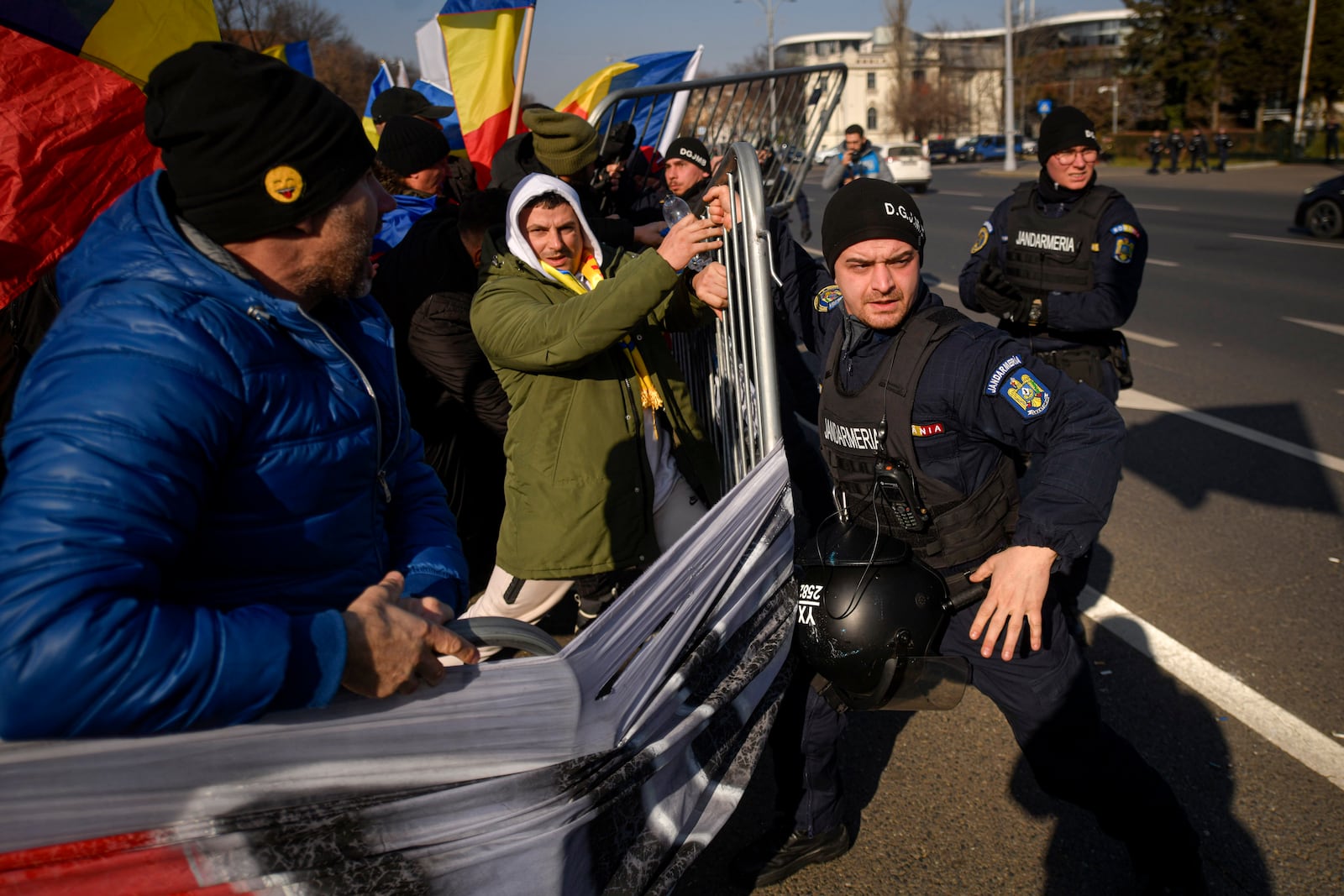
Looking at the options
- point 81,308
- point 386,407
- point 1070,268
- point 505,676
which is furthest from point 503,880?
point 1070,268

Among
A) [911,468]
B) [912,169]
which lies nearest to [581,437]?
[911,468]

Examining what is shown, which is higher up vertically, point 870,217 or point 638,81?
point 638,81

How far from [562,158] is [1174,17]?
146 feet

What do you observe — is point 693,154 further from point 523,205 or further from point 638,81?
point 638,81

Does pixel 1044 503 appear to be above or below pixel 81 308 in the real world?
below

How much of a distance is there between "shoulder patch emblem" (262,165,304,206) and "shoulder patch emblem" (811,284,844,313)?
6.12 feet

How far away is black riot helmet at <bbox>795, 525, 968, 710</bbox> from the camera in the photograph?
2.04 meters

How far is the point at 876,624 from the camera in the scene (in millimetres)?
2031

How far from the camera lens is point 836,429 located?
2393 millimetres

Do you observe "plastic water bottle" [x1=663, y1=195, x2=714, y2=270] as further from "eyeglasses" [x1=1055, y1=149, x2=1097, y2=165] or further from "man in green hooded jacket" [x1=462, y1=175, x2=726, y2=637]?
"eyeglasses" [x1=1055, y1=149, x2=1097, y2=165]

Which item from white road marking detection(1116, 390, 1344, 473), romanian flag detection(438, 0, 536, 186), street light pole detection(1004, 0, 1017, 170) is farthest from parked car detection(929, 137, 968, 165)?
romanian flag detection(438, 0, 536, 186)

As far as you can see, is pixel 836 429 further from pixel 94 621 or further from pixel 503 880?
pixel 94 621

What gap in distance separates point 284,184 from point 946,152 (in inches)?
2335

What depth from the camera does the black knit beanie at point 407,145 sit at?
4.56 m
